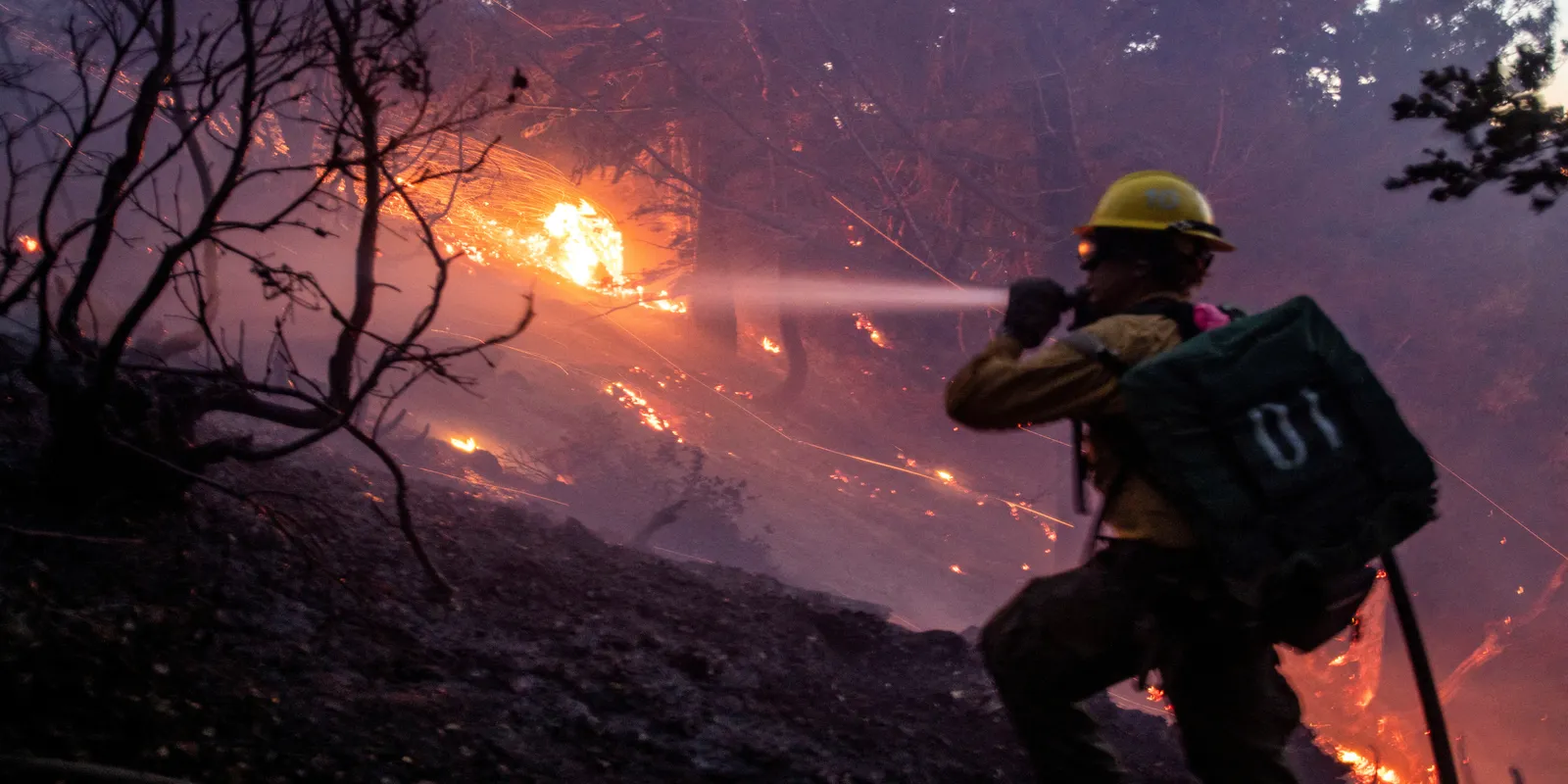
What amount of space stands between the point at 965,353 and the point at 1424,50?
9330 millimetres

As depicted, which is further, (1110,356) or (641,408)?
(641,408)

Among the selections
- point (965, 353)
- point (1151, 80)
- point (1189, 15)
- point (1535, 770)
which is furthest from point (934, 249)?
point (1535, 770)

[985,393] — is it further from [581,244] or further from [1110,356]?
[581,244]

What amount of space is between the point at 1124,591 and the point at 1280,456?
0.48 metres

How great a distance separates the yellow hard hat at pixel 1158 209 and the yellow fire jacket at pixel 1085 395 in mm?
337

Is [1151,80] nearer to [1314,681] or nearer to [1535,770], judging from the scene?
[1314,681]

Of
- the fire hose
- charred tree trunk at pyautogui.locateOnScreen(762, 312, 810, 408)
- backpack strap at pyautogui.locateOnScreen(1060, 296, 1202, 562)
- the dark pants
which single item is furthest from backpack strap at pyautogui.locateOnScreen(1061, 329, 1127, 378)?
charred tree trunk at pyautogui.locateOnScreen(762, 312, 810, 408)

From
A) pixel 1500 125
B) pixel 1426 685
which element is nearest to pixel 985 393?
pixel 1426 685

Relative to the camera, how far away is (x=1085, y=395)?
6.57 ft

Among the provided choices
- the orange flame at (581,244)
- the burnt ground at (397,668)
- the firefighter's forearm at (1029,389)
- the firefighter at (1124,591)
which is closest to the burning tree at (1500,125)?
the firefighter at (1124,591)

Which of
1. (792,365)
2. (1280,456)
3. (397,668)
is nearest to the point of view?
(1280,456)

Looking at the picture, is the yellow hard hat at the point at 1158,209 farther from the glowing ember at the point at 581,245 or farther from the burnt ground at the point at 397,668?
the glowing ember at the point at 581,245

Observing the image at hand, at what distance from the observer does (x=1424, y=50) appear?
45.8ft

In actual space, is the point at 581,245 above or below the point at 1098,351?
above
